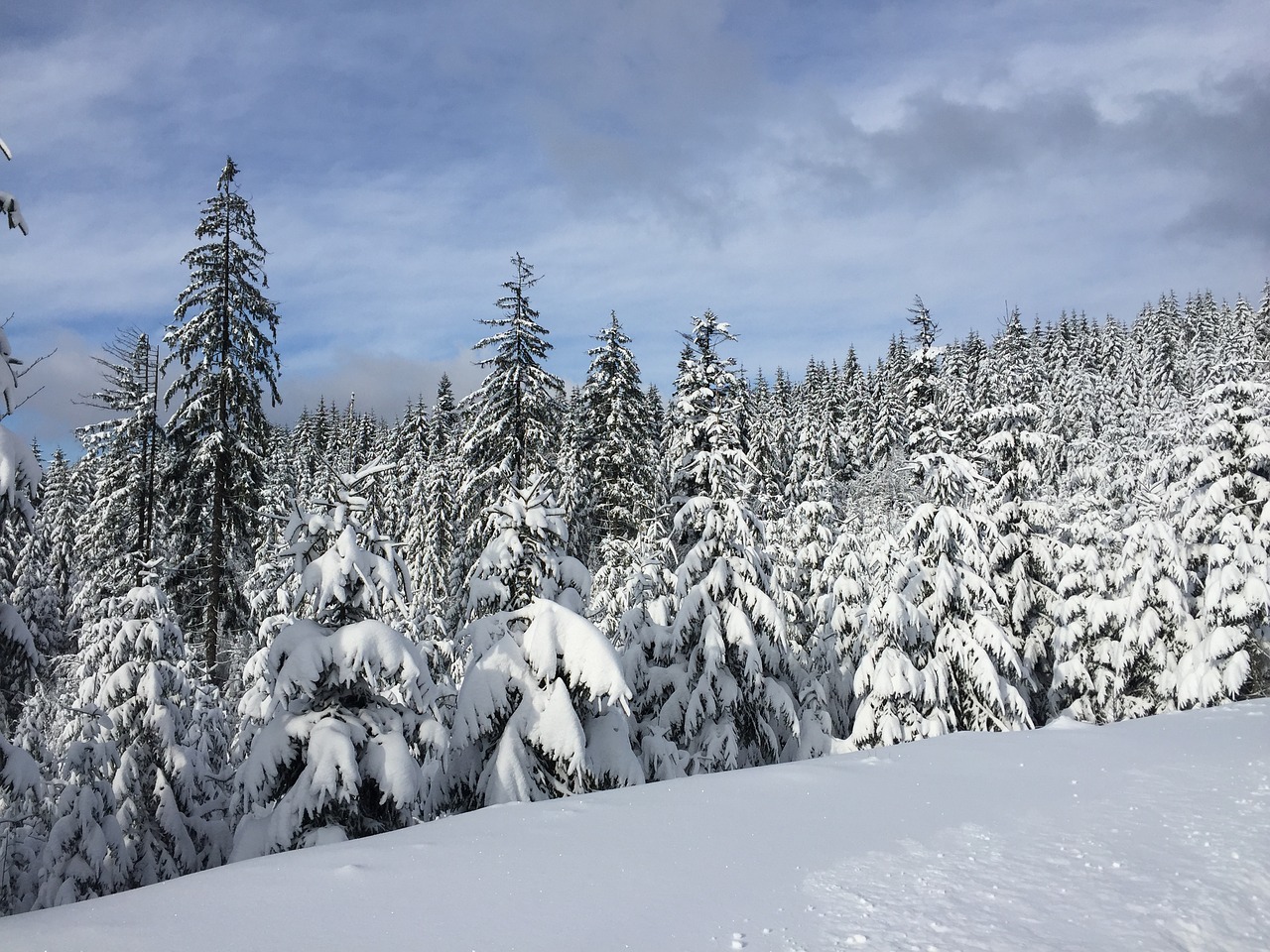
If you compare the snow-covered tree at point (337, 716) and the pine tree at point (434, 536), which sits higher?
the pine tree at point (434, 536)

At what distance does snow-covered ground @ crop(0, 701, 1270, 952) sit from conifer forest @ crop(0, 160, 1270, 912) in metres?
3.37

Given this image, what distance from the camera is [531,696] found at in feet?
33.9

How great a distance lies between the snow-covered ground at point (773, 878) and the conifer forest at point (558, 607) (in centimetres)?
337

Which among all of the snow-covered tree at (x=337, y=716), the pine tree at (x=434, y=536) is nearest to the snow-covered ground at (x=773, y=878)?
the snow-covered tree at (x=337, y=716)

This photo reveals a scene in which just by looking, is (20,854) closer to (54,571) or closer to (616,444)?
(616,444)

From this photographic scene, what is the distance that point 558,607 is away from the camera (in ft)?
34.0

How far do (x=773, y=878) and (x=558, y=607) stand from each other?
5.68 m

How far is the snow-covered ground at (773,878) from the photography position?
4.21m

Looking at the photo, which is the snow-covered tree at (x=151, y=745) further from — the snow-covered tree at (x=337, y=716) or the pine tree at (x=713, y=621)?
the pine tree at (x=713, y=621)

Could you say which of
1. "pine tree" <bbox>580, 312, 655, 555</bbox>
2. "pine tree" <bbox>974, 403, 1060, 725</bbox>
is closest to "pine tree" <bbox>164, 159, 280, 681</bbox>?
"pine tree" <bbox>580, 312, 655, 555</bbox>

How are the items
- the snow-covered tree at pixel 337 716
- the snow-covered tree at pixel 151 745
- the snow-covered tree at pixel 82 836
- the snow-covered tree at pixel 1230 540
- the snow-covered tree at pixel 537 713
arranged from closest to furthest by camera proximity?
the snow-covered tree at pixel 337 716 < the snow-covered tree at pixel 537 713 < the snow-covered tree at pixel 82 836 < the snow-covered tree at pixel 151 745 < the snow-covered tree at pixel 1230 540

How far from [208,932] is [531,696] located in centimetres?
628

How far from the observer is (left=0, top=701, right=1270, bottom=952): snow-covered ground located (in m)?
4.21

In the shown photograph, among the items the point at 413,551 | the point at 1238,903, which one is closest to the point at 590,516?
the point at 413,551
